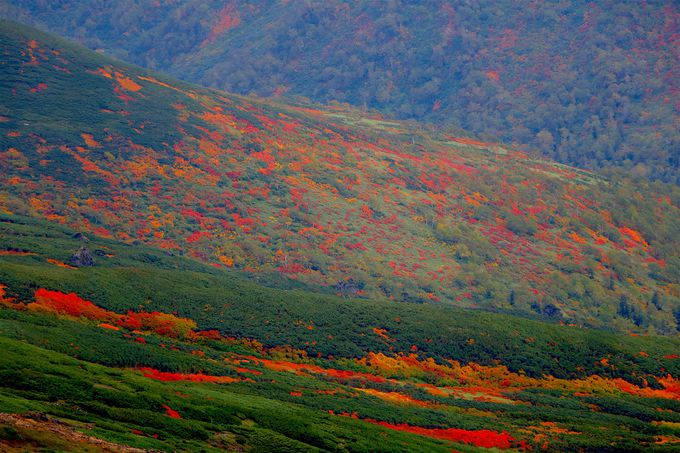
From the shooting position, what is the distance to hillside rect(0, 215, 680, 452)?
51312 mm

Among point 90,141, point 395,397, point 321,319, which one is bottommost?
point 395,397

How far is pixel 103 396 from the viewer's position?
172ft

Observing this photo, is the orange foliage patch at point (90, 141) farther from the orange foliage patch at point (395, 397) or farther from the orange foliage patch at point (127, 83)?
the orange foliage patch at point (395, 397)

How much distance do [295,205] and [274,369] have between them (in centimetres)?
7807

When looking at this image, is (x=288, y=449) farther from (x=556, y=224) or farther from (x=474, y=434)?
(x=556, y=224)

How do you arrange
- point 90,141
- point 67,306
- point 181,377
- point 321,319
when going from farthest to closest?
point 90,141 < point 321,319 < point 67,306 < point 181,377

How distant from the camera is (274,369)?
284 ft

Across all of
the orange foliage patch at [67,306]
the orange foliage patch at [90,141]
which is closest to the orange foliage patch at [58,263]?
the orange foliage patch at [67,306]

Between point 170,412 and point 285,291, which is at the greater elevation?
point 285,291

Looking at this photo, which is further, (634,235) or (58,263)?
(634,235)

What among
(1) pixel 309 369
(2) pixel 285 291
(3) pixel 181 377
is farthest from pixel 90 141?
(3) pixel 181 377

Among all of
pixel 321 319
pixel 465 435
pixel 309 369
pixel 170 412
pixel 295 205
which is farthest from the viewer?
pixel 295 205

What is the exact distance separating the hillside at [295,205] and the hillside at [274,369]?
18013 millimetres

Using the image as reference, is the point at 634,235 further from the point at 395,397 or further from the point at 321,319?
the point at 395,397
